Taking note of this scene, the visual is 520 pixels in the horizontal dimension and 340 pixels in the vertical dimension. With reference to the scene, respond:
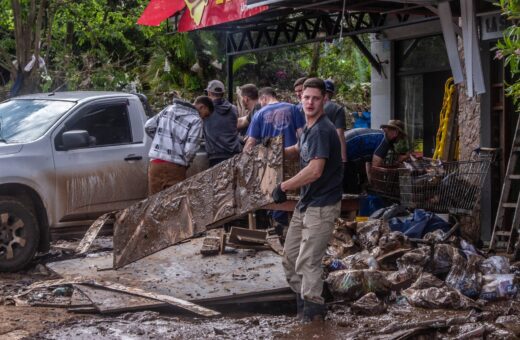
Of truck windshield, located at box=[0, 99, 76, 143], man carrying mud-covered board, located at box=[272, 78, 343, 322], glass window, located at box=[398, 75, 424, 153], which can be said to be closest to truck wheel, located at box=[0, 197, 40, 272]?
truck windshield, located at box=[0, 99, 76, 143]

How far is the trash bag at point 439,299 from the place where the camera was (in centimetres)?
775

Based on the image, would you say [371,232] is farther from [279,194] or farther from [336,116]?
[279,194]

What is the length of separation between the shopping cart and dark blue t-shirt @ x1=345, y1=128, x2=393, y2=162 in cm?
205

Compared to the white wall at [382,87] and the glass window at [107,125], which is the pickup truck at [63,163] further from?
the white wall at [382,87]

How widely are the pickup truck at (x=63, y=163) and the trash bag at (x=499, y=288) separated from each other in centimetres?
440

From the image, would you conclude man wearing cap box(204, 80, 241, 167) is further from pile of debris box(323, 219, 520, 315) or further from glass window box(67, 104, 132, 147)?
pile of debris box(323, 219, 520, 315)

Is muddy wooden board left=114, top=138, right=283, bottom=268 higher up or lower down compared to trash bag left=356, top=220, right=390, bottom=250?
higher up

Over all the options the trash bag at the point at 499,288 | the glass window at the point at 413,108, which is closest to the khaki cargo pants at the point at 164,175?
the trash bag at the point at 499,288

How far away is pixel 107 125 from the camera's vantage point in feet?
34.1

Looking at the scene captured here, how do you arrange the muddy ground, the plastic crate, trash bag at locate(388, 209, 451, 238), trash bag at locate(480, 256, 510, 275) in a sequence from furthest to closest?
the plastic crate, trash bag at locate(388, 209, 451, 238), trash bag at locate(480, 256, 510, 275), the muddy ground

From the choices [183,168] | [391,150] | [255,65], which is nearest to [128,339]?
[183,168]

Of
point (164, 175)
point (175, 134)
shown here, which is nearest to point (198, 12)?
point (175, 134)

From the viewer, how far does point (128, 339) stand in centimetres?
659

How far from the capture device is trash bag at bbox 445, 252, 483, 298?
27.0 ft
